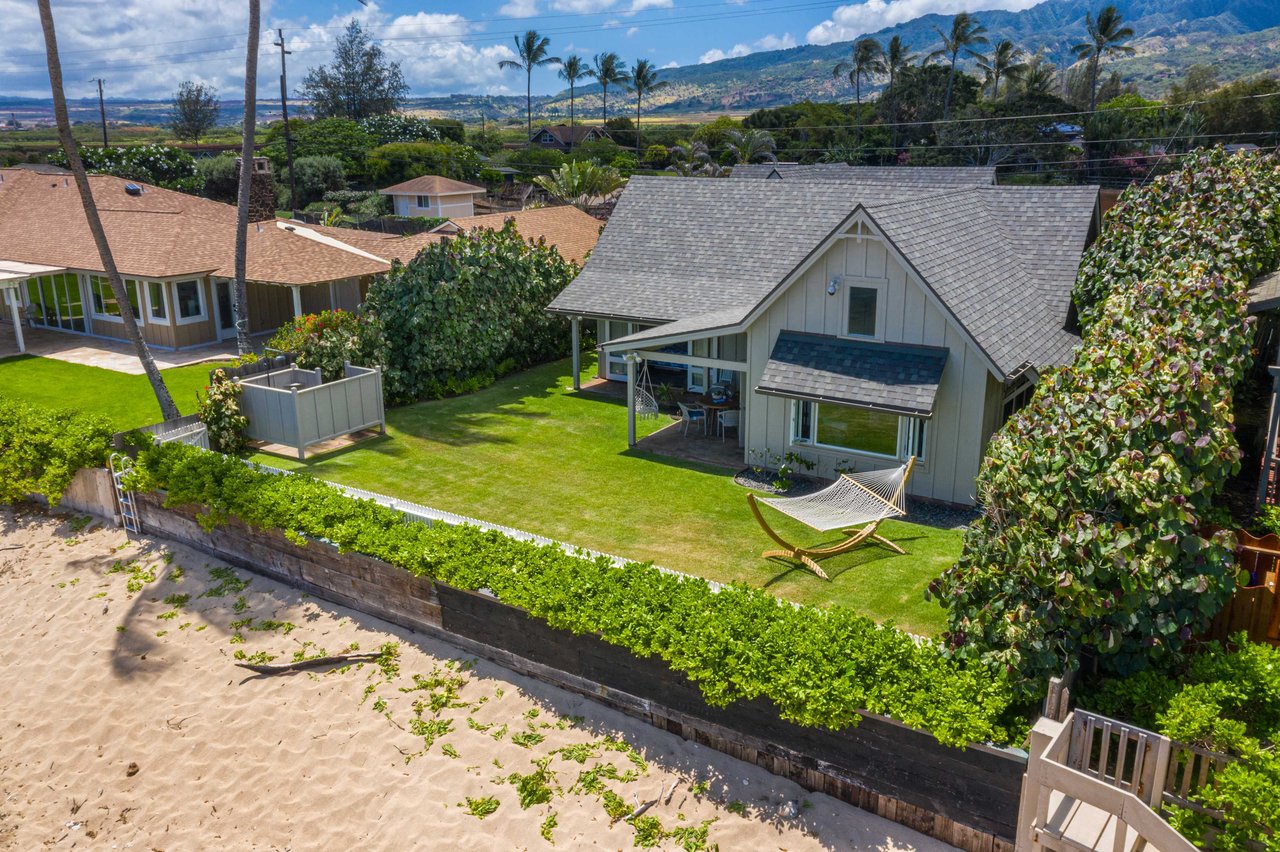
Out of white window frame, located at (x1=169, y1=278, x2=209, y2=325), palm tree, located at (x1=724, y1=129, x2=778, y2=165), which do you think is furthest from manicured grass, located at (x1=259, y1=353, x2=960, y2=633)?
palm tree, located at (x1=724, y1=129, x2=778, y2=165)

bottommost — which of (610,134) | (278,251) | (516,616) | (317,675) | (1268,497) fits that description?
(317,675)

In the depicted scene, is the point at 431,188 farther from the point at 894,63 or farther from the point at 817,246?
the point at 817,246

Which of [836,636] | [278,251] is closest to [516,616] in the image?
[836,636]

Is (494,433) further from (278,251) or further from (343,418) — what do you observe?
(278,251)

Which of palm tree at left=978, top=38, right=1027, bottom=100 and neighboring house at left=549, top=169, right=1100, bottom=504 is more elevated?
palm tree at left=978, top=38, right=1027, bottom=100

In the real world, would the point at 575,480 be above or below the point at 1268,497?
below

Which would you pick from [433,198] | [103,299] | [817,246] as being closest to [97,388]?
[103,299]

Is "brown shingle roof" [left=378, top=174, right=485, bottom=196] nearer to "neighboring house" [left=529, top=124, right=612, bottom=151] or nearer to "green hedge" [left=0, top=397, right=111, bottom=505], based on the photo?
"neighboring house" [left=529, top=124, right=612, bottom=151]

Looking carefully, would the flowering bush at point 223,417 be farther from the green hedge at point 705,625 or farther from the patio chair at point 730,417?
the patio chair at point 730,417
